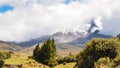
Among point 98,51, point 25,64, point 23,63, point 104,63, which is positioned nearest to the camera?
point 104,63

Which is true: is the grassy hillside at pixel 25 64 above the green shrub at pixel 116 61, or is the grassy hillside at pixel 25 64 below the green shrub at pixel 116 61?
above


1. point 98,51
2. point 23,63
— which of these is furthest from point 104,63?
point 23,63

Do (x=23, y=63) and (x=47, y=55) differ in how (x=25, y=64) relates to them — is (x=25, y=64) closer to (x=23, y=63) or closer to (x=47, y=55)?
(x=23, y=63)

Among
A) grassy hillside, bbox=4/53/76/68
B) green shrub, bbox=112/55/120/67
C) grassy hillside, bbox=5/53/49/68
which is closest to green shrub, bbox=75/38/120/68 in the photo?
green shrub, bbox=112/55/120/67

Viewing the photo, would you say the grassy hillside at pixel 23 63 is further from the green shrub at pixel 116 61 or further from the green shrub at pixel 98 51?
the green shrub at pixel 116 61

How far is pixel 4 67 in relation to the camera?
345ft

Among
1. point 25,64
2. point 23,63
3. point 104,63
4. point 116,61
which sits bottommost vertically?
point 104,63

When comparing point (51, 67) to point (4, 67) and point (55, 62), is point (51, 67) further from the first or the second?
point (4, 67)

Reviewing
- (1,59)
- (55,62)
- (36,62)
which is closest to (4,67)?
(1,59)

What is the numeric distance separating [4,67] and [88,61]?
3658cm

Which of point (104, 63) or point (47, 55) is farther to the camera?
point (47, 55)

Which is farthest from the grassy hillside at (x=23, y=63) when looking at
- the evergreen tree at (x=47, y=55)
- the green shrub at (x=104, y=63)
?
the green shrub at (x=104, y=63)

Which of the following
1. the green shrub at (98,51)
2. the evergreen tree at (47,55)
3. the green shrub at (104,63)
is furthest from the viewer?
the evergreen tree at (47,55)

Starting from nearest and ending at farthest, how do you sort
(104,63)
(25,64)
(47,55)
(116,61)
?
(104,63) → (116,61) → (25,64) → (47,55)
